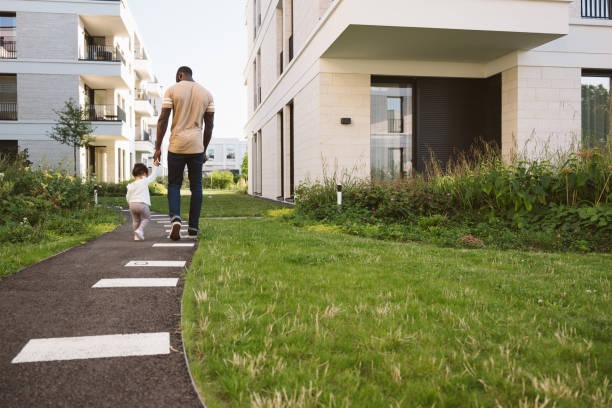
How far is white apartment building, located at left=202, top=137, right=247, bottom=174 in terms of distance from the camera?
277ft

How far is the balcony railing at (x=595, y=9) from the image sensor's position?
1192cm

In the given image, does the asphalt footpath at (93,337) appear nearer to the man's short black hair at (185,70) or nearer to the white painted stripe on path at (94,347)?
the white painted stripe on path at (94,347)

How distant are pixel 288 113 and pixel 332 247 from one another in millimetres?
11456

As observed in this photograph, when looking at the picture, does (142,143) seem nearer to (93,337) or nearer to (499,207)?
(499,207)

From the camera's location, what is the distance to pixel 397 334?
7.18 feet

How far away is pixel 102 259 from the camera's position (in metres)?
4.47

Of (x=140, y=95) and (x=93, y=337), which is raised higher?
(x=140, y=95)

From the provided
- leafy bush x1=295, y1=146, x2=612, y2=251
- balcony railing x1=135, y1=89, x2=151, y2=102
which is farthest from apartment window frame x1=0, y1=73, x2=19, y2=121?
leafy bush x1=295, y1=146, x2=612, y2=251

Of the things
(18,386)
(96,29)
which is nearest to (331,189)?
(18,386)

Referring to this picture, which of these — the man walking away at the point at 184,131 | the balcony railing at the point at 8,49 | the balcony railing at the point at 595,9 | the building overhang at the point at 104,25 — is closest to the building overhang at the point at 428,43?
the balcony railing at the point at 595,9

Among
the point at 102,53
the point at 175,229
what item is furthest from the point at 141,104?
the point at 175,229

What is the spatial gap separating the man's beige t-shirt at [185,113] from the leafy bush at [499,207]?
8.56 ft

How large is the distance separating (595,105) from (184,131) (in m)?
10.7

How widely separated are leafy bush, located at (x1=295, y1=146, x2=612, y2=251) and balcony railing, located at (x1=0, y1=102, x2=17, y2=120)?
68.5 ft
